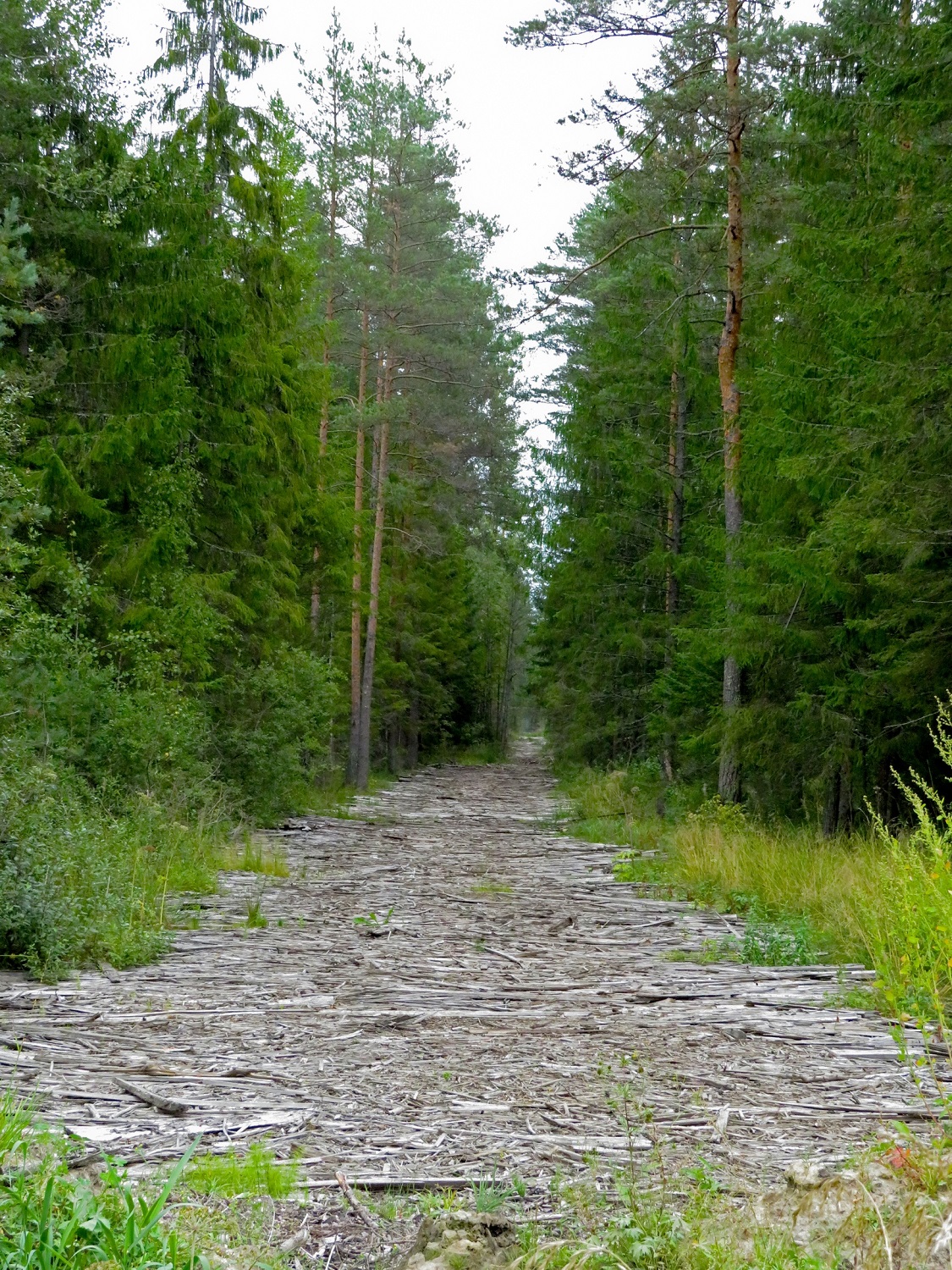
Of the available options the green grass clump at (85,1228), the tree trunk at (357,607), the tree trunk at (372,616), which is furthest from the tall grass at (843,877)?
the tree trunk at (357,607)

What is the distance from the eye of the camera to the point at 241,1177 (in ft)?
11.8

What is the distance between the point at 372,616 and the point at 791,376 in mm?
15970

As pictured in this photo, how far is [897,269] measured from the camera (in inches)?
374

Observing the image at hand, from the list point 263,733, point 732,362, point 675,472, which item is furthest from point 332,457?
point 732,362

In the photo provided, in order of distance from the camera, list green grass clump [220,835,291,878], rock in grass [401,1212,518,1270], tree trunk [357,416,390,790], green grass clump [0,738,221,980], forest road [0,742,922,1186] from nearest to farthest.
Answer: rock in grass [401,1212,518,1270], forest road [0,742,922,1186], green grass clump [0,738,221,980], green grass clump [220,835,291,878], tree trunk [357,416,390,790]

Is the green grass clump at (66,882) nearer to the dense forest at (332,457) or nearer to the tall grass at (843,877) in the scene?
the dense forest at (332,457)

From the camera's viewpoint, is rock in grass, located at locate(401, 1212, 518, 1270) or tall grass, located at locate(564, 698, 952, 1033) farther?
tall grass, located at locate(564, 698, 952, 1033)

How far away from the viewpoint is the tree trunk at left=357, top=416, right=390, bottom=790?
85.7ft

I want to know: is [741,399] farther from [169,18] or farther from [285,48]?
[169,18]

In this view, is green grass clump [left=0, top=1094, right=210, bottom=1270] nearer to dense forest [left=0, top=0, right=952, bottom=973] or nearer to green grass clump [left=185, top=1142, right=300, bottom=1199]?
green grass clump [left=185, top=1142, right=300, bottom=1199]

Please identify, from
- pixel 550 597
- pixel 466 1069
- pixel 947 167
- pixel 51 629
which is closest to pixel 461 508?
pixel 550 597

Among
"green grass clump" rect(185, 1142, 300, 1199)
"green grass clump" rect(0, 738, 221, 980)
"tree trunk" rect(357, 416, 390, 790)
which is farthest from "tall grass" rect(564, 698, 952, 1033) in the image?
"tree trunk" rect(357, 416, 390, 790)

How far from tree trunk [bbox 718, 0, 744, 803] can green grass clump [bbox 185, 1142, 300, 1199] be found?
10269 millimetres

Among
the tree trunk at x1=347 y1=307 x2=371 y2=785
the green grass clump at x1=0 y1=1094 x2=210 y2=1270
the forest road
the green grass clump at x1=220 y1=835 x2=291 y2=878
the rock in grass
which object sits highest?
the tree trunk at x1=347 y1=307 x2=371 y2=785
